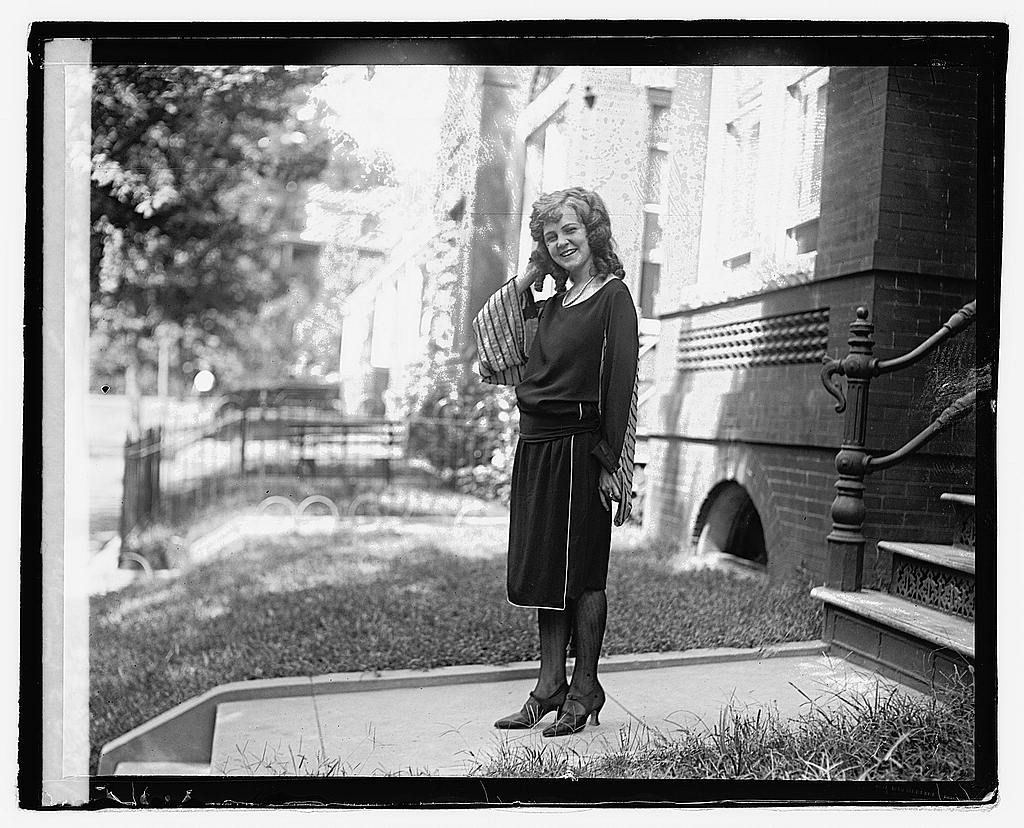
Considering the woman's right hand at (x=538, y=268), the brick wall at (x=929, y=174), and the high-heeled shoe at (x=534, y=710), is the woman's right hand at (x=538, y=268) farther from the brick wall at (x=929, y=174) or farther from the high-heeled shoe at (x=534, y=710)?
the high-heeled shoe at (x=534, y=710)

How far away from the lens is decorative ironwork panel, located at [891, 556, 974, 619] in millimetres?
3596

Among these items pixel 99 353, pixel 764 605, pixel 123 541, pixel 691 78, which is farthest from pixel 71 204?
pixel 123 541

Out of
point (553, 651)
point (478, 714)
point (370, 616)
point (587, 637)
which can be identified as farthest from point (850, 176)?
point (370, 616)

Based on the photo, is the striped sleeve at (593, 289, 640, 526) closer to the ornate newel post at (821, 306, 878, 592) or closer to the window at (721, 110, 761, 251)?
the window at (721, 110, 761, 251)

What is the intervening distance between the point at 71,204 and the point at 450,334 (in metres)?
1.40

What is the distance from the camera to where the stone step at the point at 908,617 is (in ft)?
11.5

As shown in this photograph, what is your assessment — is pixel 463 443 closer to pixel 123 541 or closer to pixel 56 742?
pixel 56 742

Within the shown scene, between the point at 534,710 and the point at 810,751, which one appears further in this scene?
the point at 534,710

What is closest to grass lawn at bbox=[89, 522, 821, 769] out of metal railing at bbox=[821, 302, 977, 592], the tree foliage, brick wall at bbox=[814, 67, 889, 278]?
metal railing at bbox=[821, 302, 977, 592]

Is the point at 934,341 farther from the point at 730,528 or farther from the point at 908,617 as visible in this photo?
the point at 730,528

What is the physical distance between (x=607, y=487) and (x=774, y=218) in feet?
3.82

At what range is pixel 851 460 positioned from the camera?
12.2ft

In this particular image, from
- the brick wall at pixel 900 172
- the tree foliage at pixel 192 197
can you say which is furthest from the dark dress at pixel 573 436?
the tree foliage at pixel 192 197

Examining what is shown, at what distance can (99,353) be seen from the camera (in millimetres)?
4262
